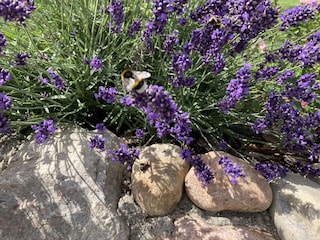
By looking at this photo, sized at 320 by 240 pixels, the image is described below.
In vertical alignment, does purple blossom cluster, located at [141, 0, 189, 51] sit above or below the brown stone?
above

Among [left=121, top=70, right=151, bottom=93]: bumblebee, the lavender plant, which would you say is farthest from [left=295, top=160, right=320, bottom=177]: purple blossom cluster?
[left=121, top=70, right=151, bottom=93]: bumblebee

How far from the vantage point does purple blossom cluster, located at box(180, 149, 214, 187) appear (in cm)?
205

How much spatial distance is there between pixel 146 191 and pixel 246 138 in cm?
78

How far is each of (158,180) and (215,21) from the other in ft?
2.78

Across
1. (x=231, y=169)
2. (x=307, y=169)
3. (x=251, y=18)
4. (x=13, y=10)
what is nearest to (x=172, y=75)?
(x=251, y=18)

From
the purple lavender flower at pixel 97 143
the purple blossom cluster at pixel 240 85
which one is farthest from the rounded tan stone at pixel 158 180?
the purple blossom cluster at pixel 240 85

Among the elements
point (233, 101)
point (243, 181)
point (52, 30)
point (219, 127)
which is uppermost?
point (52, 30)

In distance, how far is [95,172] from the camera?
2.12 m

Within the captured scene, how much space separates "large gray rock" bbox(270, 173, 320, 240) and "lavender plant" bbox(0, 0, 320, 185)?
0.11 meters

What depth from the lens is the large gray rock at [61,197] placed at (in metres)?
1.99

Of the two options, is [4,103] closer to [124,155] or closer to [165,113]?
[124,155]

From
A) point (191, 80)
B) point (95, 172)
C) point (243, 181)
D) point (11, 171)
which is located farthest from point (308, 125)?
point (11, 171)

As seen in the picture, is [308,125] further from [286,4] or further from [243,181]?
[286,4]

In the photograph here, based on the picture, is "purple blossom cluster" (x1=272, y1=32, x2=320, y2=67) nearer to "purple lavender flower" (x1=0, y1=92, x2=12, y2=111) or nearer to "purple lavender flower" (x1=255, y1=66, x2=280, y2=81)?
"purple lavender flower" (x1=255, y1=66, x2=280, y2=81)
